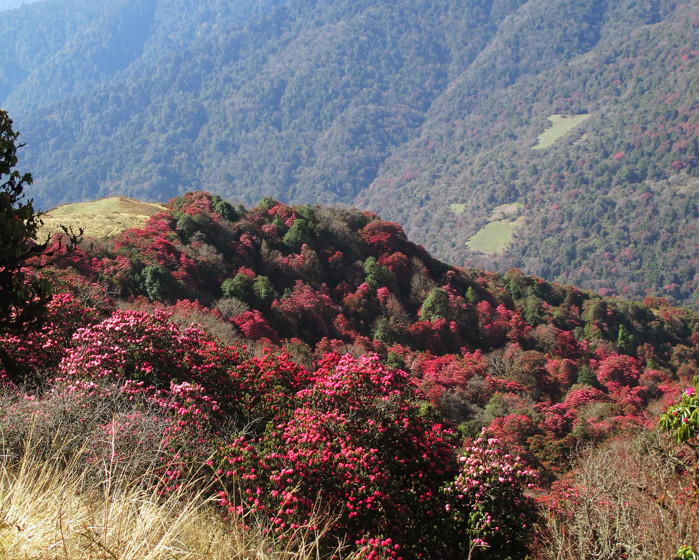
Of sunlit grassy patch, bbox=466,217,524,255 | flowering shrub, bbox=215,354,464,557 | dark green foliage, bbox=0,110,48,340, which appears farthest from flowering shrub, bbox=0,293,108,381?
sunlit grassy patch, bbox=466,217,524,255

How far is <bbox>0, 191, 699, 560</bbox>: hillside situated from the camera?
736cm

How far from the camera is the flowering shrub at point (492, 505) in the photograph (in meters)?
7.73

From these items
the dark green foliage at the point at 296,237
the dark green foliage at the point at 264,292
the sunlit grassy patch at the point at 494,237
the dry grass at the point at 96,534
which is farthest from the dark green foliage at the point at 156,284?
the sunlit grassy patch at the point at 494,237

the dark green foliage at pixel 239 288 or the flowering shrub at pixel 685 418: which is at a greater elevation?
the flowering shrub at pixel 685 418

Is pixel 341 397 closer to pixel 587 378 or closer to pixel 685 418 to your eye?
pixel 685 418

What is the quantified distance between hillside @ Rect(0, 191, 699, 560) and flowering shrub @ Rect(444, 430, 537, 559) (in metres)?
0.03

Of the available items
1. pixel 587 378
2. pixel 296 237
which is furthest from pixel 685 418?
pixel 296 237

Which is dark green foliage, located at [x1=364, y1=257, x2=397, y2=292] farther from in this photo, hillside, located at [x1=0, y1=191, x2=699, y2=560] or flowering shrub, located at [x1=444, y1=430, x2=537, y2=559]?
flowering shrub, located at [x1=444, y1=430, x2=537, y2=559]

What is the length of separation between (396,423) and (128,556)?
229 inches

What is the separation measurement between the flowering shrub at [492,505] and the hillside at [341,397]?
0.10ft

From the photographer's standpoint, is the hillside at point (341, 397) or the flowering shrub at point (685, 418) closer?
the flowering shrub at point (685, 418)

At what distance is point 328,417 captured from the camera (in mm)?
8781

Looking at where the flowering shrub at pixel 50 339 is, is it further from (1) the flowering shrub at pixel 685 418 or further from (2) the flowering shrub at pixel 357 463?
(1) the flowering shrub at pixel 685 418

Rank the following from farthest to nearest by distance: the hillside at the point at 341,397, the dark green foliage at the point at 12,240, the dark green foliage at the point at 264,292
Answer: the dark green foliage at the point at 264,292 < the hillside at the point at 341,397 < the dark green foliage at the point at 12,240
